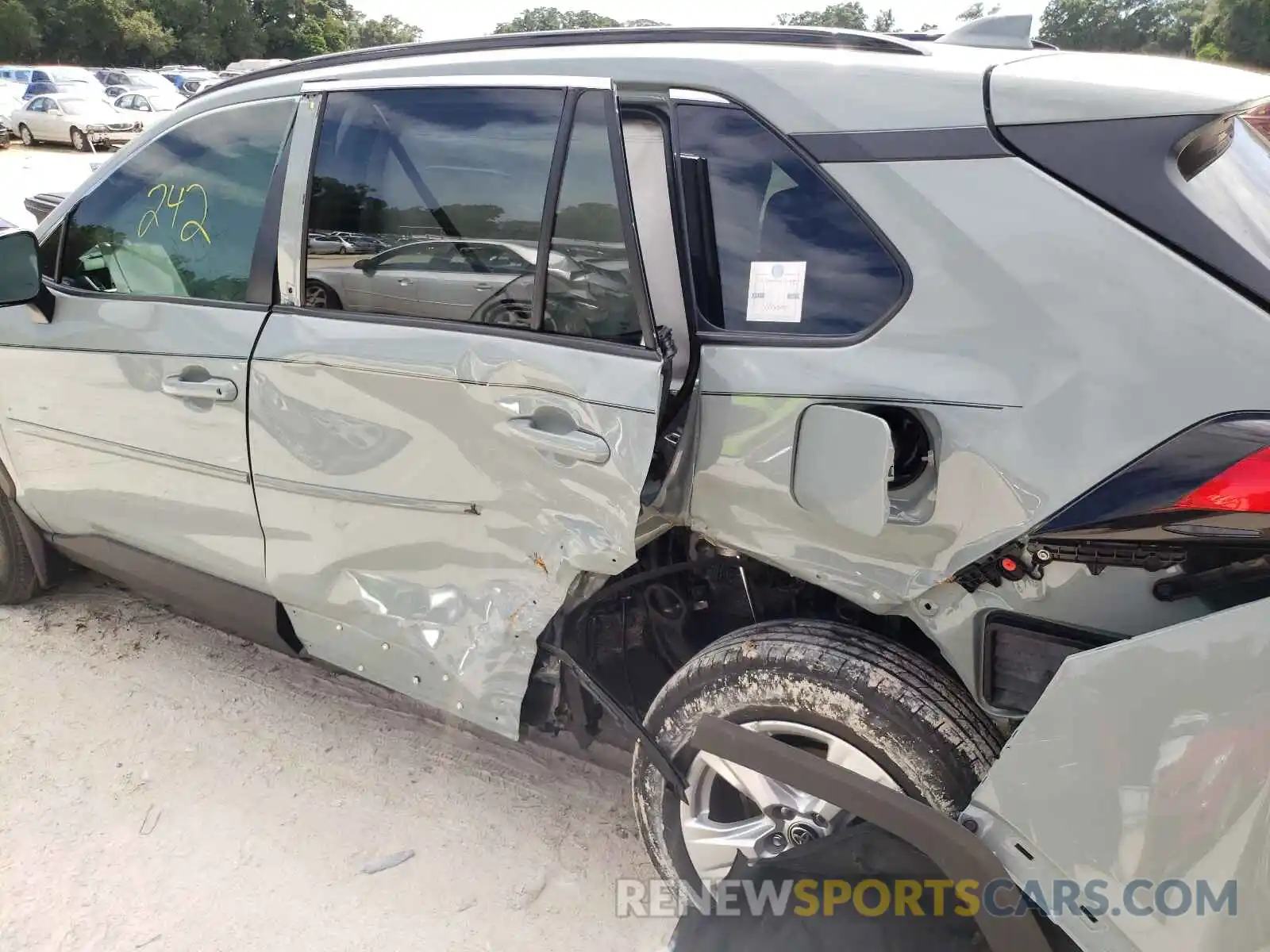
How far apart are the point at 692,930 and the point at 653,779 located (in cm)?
38

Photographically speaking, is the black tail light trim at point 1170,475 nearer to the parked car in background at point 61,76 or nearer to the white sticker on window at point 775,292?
the white sticker on window at point 775,292

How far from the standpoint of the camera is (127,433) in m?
2.73

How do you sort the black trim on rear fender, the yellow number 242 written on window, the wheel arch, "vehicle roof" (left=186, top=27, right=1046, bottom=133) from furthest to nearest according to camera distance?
the wheel arch → the yellow number 242 written on window → "vehicle roof" (left=186, top=27, right=1046, bottom=133) → the black trim on rear fender

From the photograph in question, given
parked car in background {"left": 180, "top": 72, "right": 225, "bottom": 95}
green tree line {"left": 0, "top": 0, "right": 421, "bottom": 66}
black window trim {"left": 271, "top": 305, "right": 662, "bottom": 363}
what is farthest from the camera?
green tree line {"left": 0, "top": 0, "right": 421, "bottom": 66}

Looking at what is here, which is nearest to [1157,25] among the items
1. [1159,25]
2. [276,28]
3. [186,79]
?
[1159,25]

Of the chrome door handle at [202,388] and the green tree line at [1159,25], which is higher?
the green tree line at [1159,25]

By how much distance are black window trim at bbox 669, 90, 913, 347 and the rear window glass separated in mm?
479

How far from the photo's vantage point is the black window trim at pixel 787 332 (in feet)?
5.55

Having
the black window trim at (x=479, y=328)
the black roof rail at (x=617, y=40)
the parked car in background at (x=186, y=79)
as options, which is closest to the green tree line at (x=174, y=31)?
the parked car in background at (x=186, y=79)

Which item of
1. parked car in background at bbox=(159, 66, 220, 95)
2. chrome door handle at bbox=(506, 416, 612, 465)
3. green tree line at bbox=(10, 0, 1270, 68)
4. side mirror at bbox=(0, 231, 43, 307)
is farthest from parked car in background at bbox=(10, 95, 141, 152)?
chrome door handle at bbox=(506, 416, 612, 465)

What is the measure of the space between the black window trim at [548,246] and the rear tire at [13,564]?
177 centimetres

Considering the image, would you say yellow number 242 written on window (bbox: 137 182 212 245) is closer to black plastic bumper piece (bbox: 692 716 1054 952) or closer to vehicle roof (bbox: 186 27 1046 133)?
vehicle roof (bbox: 186 27 1046 133)

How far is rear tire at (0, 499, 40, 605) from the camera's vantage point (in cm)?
335

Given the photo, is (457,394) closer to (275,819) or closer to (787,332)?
(787,332)
